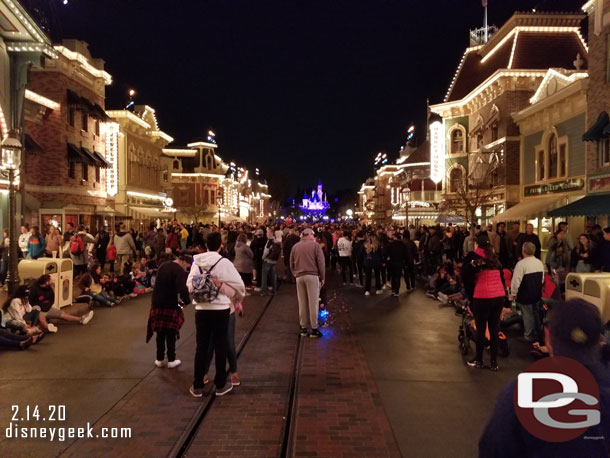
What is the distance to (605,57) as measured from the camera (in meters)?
17.8

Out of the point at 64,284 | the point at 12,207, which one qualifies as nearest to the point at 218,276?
the point at 64,284

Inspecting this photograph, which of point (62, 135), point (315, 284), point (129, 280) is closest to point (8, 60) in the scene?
point (62, 135)

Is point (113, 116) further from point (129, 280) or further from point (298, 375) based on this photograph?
point (298, 375)

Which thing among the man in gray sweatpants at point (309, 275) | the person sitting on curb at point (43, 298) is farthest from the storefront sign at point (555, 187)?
the person sitting on curb at point (43, 298)

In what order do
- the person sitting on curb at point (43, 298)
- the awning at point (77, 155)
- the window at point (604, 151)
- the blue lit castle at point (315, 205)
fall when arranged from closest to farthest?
the person sitting on curb at point (43, 298)
the window at point (604, 151)
the awning at point (77, 155)
the blue lit castle at point (315, 205)

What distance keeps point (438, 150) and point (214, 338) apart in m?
32.8

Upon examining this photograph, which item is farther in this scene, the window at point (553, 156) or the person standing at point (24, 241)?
the window at point (553, 156)

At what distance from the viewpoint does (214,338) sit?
20.7ft

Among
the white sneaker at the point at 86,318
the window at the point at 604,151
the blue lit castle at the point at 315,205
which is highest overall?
the blue lit castle at the point at 315,205

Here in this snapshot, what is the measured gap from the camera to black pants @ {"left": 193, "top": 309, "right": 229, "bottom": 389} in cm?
617

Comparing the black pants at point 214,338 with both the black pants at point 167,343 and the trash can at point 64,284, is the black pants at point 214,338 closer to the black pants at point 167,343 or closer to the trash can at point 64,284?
the black pants at point 167,343

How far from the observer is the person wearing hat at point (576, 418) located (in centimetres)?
208

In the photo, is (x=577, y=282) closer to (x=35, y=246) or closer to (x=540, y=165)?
(x=35, y=246)

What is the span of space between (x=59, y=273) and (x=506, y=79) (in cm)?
2472
